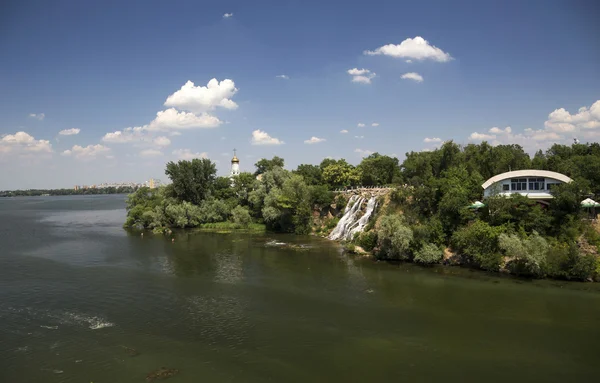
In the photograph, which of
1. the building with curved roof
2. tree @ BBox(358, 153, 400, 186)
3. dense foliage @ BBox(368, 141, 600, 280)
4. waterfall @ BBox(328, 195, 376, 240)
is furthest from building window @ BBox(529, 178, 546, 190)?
tree @ BBox(358, 153, 400, 186)

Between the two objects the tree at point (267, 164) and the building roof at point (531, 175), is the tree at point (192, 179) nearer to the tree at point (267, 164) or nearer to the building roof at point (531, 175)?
the tree at point (267, 164)

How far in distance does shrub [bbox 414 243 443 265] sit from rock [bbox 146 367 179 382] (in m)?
26.2

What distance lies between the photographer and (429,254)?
3634 cm

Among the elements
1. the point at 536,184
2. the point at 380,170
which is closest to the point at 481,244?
the point at 536,184

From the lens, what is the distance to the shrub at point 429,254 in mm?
36250

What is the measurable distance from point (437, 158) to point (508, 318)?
3658cm

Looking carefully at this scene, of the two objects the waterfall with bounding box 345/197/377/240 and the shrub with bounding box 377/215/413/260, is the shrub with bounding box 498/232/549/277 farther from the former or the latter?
the waterfall with bounding box 345/197/377/240

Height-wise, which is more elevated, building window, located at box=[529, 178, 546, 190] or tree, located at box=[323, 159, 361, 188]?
tree, located at box=[323, 159, 361, 188]

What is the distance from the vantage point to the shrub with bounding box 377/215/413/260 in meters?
37.2

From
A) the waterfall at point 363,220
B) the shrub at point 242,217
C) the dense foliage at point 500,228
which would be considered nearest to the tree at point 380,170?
the waterfall at point 363,220

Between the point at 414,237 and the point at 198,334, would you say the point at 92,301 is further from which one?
the point at 414,237

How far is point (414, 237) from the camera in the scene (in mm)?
37812

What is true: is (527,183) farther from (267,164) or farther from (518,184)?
(267,164)

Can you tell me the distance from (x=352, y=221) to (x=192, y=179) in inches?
1389
